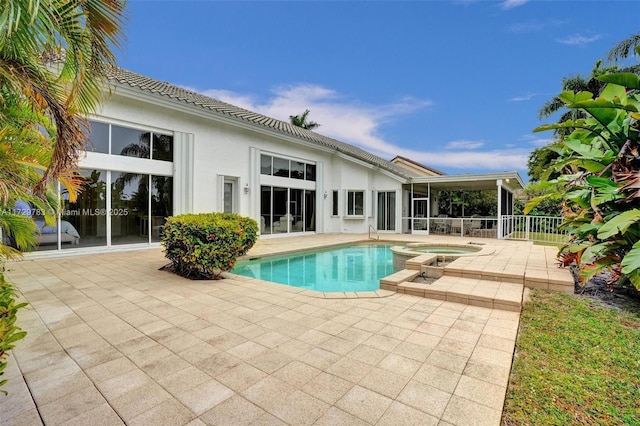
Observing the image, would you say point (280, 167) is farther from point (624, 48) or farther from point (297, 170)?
point (624, 48)

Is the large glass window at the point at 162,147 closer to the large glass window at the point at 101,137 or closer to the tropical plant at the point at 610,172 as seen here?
the large glass window at the point at 101,137

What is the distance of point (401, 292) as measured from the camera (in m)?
5.83

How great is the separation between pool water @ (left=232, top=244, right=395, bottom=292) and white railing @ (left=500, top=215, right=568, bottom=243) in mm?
7619

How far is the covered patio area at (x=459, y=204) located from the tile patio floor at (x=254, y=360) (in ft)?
41.2

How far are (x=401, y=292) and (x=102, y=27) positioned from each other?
18.1 ft

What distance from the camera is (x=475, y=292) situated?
5.51 meters

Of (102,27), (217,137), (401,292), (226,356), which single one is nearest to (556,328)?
(401,292)

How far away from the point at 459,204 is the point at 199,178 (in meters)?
20.8

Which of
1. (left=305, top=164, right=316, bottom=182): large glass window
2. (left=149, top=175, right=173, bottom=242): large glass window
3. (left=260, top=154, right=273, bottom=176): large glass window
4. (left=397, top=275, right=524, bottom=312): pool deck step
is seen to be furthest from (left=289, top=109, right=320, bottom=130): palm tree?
(left=397, top=275, right=524, bottom=312): pool deck step

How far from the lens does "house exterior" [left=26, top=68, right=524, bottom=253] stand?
A: 31.7 ft

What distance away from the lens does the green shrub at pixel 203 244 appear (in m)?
6.51

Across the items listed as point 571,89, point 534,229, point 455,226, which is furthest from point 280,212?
point 571,89

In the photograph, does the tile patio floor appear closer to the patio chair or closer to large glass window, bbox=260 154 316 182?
large glass window, bbox=260 154 316 182

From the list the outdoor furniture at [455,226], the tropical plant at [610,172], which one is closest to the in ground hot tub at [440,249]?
the tropical plant at [610,172]
